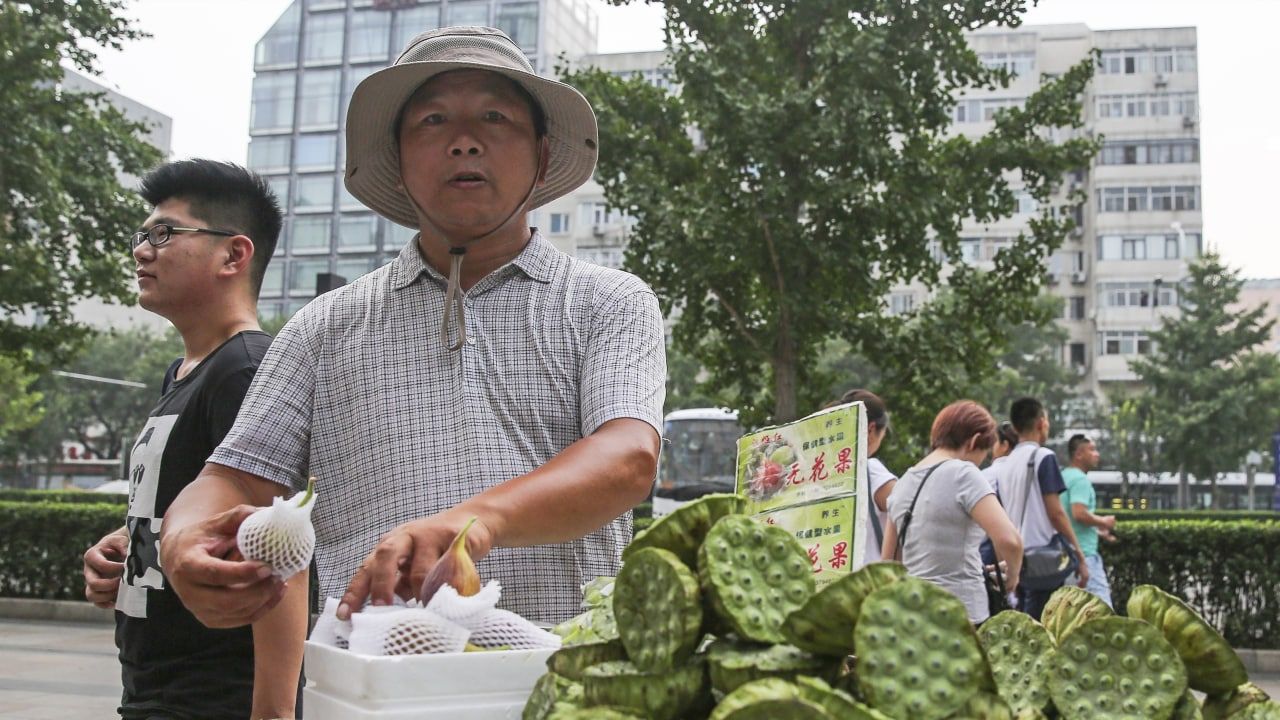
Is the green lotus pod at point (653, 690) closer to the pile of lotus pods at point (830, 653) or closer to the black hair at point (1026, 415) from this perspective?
the pile of lotus pods at point (830, 653)

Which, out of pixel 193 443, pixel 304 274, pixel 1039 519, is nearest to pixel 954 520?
pixel 1039 519

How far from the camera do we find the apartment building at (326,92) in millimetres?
70500

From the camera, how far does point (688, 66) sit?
12977 mm

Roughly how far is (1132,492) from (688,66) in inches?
1881

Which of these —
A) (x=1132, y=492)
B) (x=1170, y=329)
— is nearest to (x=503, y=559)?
(x=1170, y=329)

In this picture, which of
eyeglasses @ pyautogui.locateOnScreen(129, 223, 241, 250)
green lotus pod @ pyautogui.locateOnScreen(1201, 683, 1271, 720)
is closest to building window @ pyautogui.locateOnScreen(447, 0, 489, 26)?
eyeglasses @ pyautogui.locateOnScreen(129, 223, 241, 250)

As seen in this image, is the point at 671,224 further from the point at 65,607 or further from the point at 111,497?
the point at 111,497

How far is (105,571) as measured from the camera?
283 cm

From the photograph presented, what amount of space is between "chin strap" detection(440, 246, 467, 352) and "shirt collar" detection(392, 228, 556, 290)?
0.24 feet

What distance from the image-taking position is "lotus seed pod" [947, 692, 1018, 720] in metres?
1.04

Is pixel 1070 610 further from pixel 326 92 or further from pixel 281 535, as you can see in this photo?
pixel 326 92

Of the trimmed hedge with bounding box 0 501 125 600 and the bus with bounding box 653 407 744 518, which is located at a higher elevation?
the bus with bounding box 653 407 744 518

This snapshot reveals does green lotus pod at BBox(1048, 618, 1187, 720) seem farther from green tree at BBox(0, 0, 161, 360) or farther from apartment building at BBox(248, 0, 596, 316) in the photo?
apartment building at BBox(248, 0, 596, 316)

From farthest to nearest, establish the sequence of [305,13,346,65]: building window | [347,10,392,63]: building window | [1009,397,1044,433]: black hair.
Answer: [305,13,346,65]: building window → [347,10,392,63]: building window → [1009,397,1044,433]: black hair
